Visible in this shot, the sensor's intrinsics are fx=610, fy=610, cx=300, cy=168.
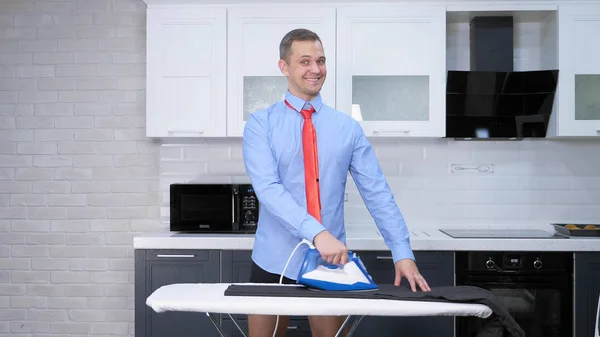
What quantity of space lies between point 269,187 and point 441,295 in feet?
2.07

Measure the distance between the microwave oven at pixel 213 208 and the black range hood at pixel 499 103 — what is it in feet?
3.99

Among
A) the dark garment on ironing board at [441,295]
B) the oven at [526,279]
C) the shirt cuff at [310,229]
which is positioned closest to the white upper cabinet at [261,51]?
the oven at [526,279]

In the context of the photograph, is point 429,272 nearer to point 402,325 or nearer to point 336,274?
point 402,325

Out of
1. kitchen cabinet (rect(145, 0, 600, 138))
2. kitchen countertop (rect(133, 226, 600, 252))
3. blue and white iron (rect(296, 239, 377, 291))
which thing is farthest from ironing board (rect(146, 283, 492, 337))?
kitchen cabinet (rect(145, 0, 600, 138))

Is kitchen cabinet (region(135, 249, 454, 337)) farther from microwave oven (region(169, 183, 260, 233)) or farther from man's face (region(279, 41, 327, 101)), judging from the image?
man's face (region(279, 41, 327, 101))

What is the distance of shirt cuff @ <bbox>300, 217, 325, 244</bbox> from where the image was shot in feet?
5.99

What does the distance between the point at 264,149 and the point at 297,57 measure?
33 centimetres

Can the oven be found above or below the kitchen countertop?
below

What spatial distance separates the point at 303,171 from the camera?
82.0 inches

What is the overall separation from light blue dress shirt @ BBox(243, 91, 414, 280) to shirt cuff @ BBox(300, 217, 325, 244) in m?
0.17

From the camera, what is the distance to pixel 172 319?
10.7 ft

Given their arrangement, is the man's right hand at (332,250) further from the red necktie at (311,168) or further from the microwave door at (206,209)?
the microwave door at (206,209)

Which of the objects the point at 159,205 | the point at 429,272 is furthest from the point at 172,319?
the point at 429,272

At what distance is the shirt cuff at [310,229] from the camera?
183 cm
